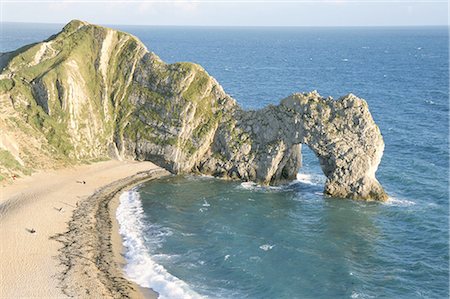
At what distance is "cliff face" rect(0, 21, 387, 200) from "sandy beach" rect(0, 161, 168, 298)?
4802 mm

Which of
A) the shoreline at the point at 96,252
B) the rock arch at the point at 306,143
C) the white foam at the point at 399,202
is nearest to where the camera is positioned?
the shoreline at the point at 96,252

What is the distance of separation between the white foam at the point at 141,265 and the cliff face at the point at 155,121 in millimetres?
18064

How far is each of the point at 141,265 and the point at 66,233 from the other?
38.5ft

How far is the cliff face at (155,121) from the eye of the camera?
67.4 m

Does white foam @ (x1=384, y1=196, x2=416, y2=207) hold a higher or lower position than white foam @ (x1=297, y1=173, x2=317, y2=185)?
lower

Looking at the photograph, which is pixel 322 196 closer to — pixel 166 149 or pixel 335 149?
pixel 335 149

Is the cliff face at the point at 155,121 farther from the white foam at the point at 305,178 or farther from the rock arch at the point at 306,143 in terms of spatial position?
the white foam at the point at 305,178

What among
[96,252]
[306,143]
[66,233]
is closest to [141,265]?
[96,252]

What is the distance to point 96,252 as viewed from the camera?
4978 centimetres

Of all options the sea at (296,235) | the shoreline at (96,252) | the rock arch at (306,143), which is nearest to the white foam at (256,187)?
the sea at (296,235)

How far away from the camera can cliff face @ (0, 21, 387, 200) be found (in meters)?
67.4

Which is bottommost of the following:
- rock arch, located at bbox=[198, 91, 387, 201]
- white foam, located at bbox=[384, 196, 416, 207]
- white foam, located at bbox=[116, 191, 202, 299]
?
white foam, located at bbox=[384, 196, 416, 207]

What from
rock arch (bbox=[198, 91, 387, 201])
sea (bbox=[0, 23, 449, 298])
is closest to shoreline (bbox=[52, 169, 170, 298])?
sea (bbox=[0, 23, 449, 298])

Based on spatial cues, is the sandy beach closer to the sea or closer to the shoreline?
the shoreline
